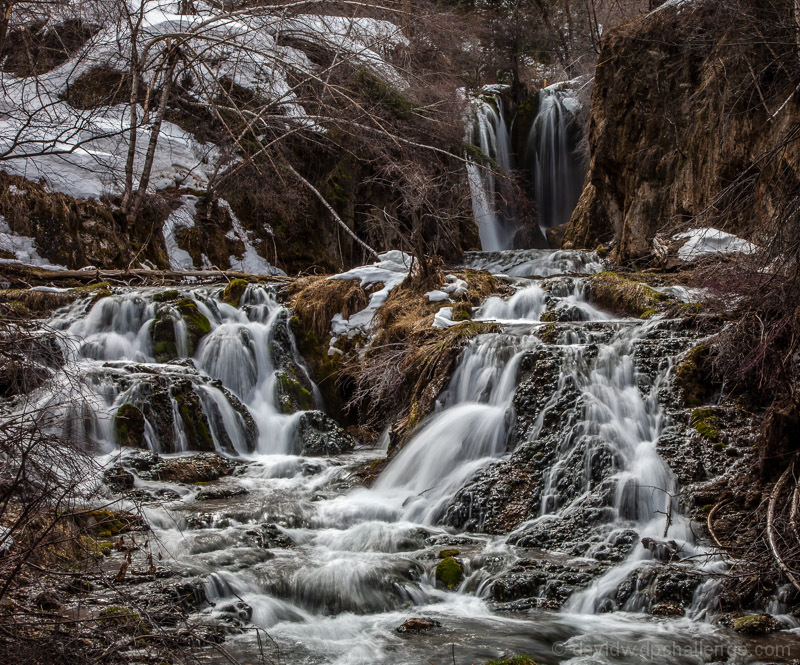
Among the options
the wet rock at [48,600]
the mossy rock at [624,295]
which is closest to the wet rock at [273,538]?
the wet rock at [48,600]

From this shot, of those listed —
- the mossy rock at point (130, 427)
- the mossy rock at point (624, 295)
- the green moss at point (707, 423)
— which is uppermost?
the mossy rock at point (624, 295)

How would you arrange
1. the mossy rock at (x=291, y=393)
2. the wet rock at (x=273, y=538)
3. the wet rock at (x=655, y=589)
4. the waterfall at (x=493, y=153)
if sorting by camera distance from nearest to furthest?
the wet rock at (x=655, y=589), the wet rock at (x=273, y=538), the mossy rock at (x=291, y=393), the waterfall at (x=493, y=153)

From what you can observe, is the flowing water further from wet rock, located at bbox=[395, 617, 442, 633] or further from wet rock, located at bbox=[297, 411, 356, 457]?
wet rock, located at bbox=[297, 411, 356, 457]

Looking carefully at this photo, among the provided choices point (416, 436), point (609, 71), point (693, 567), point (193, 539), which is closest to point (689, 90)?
point (609, 71)

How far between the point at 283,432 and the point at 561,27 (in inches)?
861

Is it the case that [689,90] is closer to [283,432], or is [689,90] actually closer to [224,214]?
[283,432]

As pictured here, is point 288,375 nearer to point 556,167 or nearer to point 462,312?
point 462,312

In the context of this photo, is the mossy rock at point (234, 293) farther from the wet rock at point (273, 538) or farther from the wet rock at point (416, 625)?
the wet rock at point (416, 625)

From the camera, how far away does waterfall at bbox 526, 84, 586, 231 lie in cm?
2150

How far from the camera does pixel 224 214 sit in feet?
51.3

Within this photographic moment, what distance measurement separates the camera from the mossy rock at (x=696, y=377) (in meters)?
6.59

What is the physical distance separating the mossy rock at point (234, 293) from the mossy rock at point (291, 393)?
1.78 meters

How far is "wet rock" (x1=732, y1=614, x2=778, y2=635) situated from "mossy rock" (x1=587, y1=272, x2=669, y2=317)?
5181 mm

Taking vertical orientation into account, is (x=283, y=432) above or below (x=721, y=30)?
below
